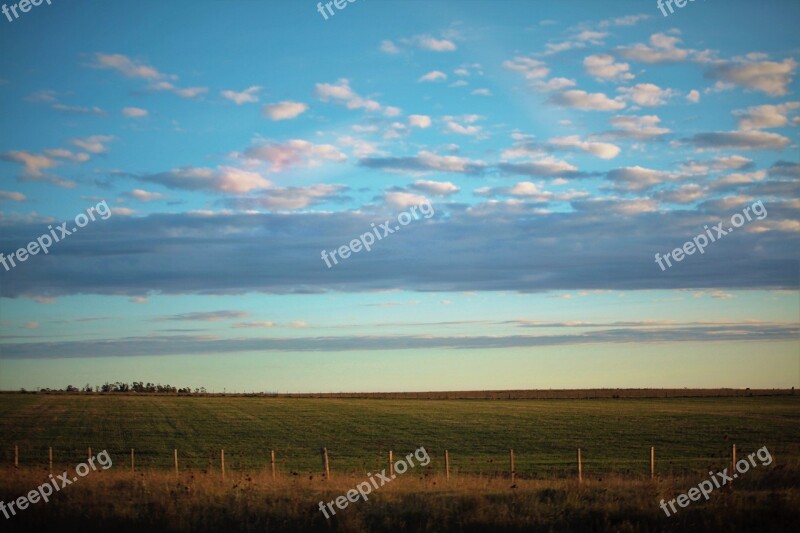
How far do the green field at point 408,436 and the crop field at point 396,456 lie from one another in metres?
0.18

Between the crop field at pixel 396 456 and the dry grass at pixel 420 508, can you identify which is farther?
the crop field at pixel 396 456

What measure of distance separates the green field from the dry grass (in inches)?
302

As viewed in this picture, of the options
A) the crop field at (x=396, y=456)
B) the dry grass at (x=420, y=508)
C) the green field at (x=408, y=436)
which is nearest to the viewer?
the dry grass at (x=420, y=508)

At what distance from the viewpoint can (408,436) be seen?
56062 millimetres

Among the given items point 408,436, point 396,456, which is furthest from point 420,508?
point 408,436

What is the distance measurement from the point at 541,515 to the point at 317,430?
149ft

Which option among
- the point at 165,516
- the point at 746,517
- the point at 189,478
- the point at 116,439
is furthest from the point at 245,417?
the point at 746,517

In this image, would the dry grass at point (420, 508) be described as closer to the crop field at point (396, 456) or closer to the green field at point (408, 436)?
the crop field at point (396, 456)

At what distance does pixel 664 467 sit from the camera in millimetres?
38281

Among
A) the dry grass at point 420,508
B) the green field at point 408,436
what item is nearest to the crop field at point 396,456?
the dry grass at point 420,508

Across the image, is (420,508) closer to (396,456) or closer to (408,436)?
(396,456)

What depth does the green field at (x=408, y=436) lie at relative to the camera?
135ft

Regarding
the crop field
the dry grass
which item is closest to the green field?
the crop field

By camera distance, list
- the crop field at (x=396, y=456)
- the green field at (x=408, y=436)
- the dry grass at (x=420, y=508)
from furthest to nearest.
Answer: the green field at (x=408, y=436) < the crop field at (x=396, y=456) < the dry grass at (x=420, y=508)
